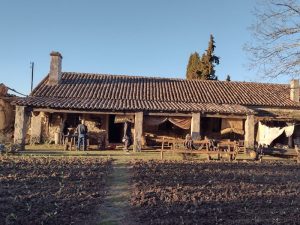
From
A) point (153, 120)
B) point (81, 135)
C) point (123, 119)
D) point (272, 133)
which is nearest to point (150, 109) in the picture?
point (153, 120)

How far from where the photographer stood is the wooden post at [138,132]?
20.9 metres

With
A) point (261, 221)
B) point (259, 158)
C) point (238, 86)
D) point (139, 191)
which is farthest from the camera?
point (238, 86)

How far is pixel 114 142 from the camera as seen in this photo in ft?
79.4

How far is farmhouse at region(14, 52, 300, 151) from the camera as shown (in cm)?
2130

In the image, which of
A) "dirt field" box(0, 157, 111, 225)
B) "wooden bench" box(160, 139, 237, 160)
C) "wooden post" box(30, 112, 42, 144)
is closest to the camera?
"dirt field" box(0, 157, 111, 225)

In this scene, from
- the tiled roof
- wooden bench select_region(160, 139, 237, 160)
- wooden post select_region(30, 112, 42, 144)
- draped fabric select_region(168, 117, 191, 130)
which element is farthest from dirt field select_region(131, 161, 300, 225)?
wooden post select_region(30, 112, 42, 144)

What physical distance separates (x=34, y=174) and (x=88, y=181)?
1.97 metres

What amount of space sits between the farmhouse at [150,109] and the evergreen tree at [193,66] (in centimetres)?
1234

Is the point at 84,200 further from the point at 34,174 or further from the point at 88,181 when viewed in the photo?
the point at 34,174

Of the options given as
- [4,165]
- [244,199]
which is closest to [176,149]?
[4,165]

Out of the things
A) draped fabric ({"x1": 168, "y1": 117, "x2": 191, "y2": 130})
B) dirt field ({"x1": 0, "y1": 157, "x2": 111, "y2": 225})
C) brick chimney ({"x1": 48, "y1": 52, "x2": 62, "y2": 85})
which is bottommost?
dirt field ({"x1": 0, "y1": 157, "x2": 111, "y2": 225})

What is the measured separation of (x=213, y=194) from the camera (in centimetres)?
952

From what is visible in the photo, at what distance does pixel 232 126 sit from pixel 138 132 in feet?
19.1

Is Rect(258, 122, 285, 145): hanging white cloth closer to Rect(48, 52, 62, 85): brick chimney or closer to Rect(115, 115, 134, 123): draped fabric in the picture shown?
Rect(115, 115, 134, 123): draped fabric
